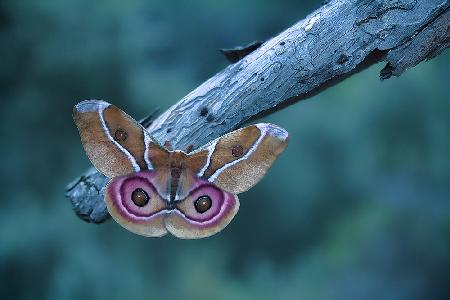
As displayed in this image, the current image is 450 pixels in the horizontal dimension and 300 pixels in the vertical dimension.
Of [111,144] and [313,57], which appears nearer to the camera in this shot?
[111,144]

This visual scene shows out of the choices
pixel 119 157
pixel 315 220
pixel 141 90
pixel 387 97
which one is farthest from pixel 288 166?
pixel 119 157

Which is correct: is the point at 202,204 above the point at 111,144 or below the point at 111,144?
below

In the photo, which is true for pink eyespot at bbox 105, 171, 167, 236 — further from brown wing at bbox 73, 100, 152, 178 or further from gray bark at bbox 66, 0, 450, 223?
gray bark at bbox 66, 0, 450, 223

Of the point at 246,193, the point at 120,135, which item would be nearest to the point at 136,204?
the point at 120,135

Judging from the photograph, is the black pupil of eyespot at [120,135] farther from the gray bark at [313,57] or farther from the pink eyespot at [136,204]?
the gray bark at [313,57]

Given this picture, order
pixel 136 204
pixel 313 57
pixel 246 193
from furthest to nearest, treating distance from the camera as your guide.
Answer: pixel 246 193 < pixel 313 57 < pixel 136 204

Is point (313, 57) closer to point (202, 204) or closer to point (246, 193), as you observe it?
point (202, 204)

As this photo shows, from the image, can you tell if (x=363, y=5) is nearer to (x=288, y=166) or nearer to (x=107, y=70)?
(x=288, y=166)
